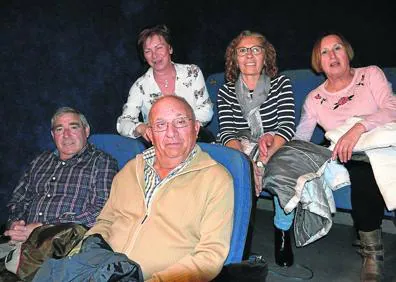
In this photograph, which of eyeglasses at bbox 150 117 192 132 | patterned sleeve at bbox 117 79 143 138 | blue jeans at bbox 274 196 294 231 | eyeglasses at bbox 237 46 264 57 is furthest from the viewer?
patterned sleeve at bbox 117 79 143 138

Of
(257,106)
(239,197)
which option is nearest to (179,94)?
(257,106)

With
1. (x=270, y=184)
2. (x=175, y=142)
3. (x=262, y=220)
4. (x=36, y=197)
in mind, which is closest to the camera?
(x=175, y=142)

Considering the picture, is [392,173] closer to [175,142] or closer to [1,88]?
[175,142]

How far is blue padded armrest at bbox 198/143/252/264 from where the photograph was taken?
1.46 m

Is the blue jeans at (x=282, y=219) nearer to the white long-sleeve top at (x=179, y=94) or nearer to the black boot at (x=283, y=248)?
the black boot at (x=283, y=248)

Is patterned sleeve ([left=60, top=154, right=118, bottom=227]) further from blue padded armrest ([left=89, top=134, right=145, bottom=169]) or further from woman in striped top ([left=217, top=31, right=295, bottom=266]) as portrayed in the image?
woman in striped top ([left=217, top=31, right=295, bottom=266])

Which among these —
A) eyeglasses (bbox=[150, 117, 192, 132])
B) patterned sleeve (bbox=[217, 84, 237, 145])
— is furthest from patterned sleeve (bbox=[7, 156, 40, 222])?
patterned sleeve (bbox=[217, 84, 237, 145])

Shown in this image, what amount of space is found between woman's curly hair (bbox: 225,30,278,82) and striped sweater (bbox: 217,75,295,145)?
0.04 metres

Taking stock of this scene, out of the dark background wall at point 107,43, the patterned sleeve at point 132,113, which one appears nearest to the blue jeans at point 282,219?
the patterned sleeve at point 132,113

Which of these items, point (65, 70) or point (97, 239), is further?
point (65, 70)

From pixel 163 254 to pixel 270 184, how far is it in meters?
0.69

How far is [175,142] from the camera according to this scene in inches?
66.2

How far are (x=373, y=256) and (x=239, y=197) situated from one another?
0.79m

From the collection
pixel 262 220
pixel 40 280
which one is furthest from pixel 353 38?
pixel 40 280
